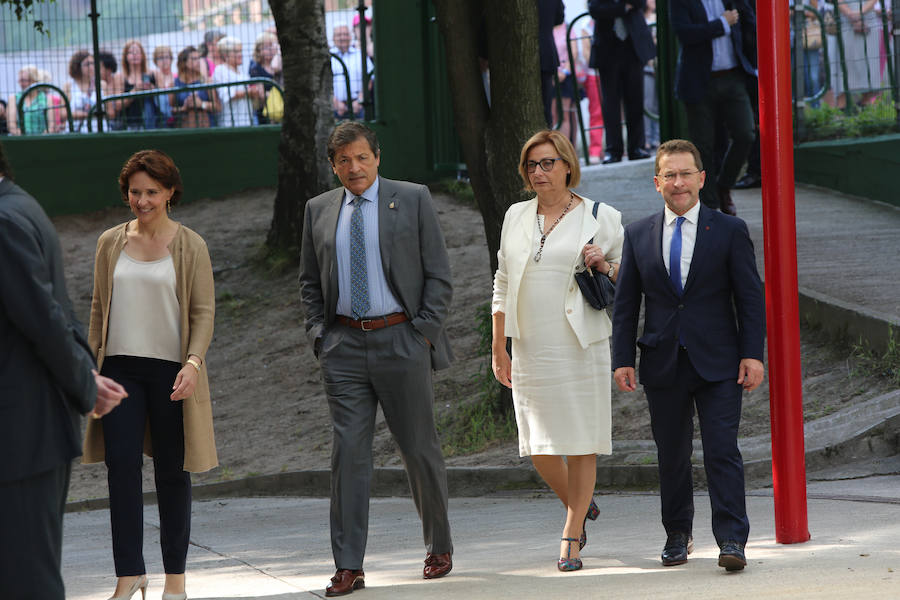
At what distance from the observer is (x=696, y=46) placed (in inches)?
446

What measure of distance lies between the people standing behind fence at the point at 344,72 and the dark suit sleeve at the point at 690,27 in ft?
20.4

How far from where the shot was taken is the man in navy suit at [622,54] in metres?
14.0

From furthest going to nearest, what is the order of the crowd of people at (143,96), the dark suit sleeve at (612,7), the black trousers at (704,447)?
1. the crowd of people at (143,96)
2. the dark suit sleeve at (612,7)
3. the black trousers at (704,447)

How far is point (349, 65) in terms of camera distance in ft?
55.8

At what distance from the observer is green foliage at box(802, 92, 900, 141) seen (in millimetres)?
13727

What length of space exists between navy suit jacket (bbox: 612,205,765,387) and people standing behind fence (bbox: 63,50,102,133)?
1319 centimetres

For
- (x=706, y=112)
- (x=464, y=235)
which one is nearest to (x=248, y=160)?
(x=464, y=235)

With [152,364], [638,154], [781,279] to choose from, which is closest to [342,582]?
[152,364]

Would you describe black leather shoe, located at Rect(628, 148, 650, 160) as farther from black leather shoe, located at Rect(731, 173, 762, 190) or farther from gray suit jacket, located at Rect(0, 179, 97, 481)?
gray suit jacket, located at Rect(0, 179, 97, 481)

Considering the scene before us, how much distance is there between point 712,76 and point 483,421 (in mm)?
3702

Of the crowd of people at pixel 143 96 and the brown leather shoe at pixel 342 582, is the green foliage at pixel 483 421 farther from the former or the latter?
the crowd of people at pixel 143 96

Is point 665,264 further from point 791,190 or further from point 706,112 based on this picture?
point 706,112

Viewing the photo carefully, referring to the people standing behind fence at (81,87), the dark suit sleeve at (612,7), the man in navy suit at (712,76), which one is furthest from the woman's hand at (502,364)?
the people standing behind fence at (81,87)

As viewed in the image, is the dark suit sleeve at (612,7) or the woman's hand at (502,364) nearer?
the woman's hand at (502,364)
